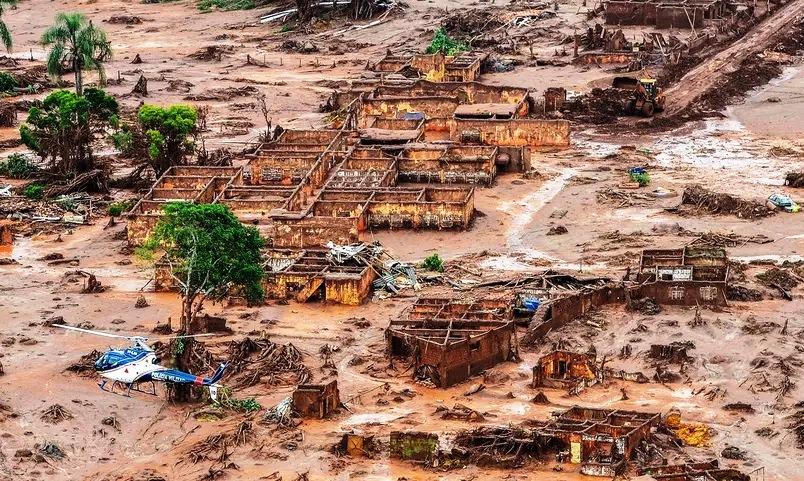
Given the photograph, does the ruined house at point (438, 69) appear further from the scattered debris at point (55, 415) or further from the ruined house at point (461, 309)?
the scattered debris at point (55, 415)

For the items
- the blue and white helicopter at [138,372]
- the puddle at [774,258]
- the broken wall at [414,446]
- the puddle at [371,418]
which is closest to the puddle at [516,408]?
the puddle at [371,418]

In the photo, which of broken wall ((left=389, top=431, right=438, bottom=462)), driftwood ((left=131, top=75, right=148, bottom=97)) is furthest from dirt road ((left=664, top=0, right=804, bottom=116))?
broken wall ((left=389, top=431, right=438, bottom=462))

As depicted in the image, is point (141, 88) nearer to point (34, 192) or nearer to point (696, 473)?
point (34, 192)

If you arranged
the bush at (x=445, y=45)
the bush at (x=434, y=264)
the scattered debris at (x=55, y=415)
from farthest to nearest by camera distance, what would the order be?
the bush at (x=445, y=45) < the bush at (x=434, y=264) < the scattered debris at (x=55, y=415)

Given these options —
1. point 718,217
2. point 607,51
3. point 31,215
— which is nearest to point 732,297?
point 718,217

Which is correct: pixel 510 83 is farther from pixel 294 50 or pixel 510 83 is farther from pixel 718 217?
pixel 718 217

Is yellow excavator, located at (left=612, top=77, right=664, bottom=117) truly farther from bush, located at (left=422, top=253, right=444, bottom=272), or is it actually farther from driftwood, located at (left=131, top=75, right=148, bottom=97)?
bush, located at (left=422, top=253, right=444, bottom=272)
